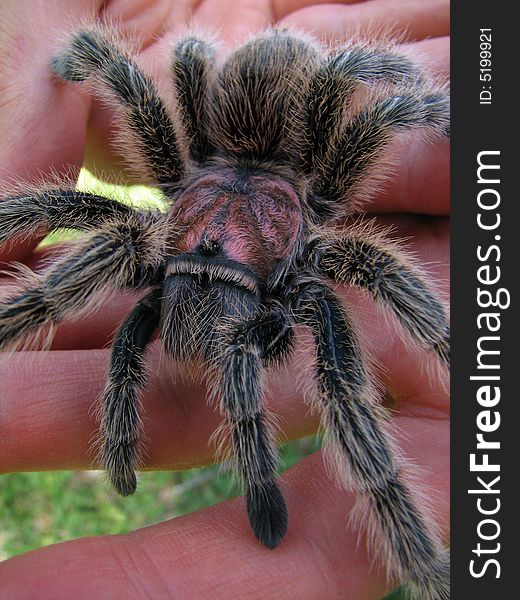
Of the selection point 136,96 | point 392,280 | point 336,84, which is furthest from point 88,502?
point 336,84

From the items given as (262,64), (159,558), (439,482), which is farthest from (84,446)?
(262,64)

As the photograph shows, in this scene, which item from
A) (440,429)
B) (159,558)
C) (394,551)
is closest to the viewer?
(394,551)

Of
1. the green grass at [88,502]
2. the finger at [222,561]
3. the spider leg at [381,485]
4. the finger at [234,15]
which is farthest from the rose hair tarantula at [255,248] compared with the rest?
the green grass at [88,502]

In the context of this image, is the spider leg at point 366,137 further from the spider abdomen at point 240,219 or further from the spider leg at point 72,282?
the spider leg at point 72,282

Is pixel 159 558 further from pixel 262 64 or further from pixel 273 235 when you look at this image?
pixel 262 64

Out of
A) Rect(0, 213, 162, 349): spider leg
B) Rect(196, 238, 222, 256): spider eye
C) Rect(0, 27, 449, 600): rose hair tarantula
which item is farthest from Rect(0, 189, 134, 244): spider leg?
Rect(196, 238, 222, 256): spider eye

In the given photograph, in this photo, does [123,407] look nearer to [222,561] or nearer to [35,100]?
[222,561]

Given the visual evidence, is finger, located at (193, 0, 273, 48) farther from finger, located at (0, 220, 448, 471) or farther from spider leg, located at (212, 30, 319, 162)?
finger, located at (0, 220, 448, 471)
